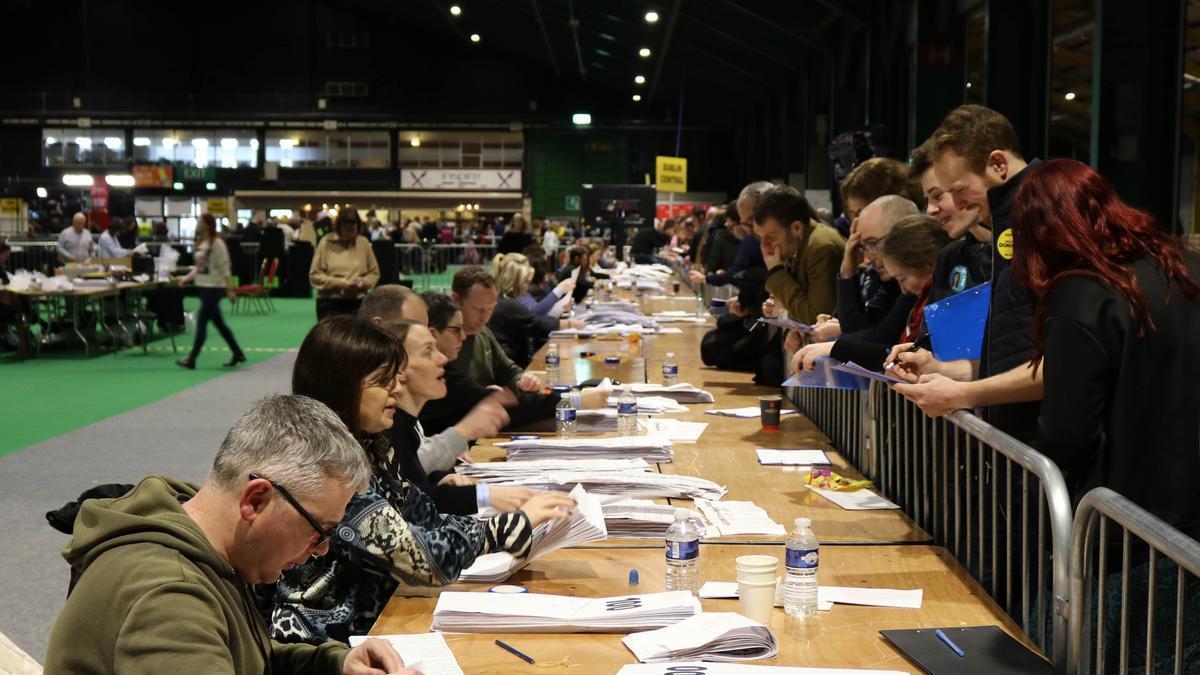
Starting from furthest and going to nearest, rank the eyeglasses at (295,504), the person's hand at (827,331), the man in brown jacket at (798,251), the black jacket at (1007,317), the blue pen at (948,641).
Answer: the man in brown jacket at (798,251) → the person's hand at (827,331) → the black jacket at (1007,317) → the blue pen at (948,641) → the eyeglasses at (295,504)

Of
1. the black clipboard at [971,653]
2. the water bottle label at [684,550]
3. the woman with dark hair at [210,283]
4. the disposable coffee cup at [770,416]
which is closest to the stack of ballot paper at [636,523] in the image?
the water bottle label at [684,550]

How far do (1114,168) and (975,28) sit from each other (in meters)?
4.64

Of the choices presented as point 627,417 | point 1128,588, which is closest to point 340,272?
point 627,417

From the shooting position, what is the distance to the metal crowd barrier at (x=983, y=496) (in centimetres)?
239

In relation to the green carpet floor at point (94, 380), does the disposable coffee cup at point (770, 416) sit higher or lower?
higher

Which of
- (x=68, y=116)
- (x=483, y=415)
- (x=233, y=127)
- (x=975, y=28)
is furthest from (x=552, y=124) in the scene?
(x=483, y=415)

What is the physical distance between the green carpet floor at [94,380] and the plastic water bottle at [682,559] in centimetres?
657

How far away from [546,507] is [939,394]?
935 mm

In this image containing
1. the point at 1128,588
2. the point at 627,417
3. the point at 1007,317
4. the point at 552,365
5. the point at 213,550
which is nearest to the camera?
the point at 213,550

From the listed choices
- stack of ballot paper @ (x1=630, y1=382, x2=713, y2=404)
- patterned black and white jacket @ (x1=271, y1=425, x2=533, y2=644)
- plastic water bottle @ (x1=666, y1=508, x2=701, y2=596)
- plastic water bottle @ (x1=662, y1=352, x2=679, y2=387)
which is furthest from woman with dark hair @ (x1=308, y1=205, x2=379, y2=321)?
plastic water bottle @ (x1=666, y1=508, x2=701, y2=596)

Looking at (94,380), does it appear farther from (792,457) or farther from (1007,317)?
(1007,317)

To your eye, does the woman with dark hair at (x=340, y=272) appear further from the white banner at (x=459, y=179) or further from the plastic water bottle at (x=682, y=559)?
the white banner at (x=459, y=179)

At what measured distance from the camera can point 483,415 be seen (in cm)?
403

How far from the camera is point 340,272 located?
35.7 feet
